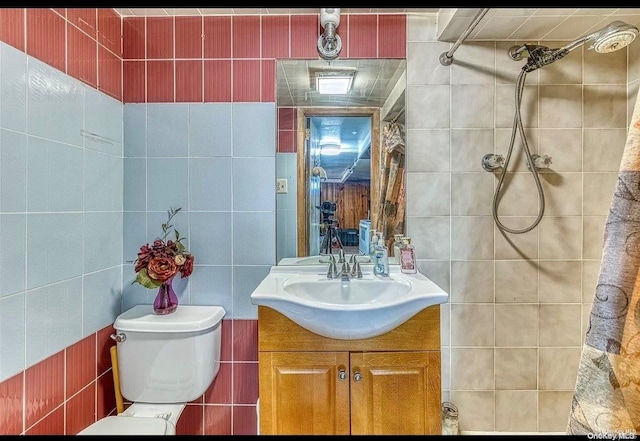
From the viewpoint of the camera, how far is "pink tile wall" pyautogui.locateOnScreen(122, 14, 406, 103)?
58.5 inches

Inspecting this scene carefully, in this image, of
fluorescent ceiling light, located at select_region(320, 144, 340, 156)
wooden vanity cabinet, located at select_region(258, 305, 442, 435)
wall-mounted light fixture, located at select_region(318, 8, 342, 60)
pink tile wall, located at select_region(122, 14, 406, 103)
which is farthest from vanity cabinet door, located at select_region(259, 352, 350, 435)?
wall-mounted light fixture, located at select_region(318, 8, 342, 60)

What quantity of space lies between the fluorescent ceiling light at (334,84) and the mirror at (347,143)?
0.02 m

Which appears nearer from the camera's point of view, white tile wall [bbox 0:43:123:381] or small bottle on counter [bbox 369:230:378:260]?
white tile wall [bbox 0:43:123:381]

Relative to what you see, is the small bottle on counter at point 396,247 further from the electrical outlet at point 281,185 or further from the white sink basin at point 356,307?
the electrical outlet at point 281,185

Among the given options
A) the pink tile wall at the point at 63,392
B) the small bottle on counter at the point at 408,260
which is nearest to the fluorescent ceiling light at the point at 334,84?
the small bottle on counter at the point at 408,260

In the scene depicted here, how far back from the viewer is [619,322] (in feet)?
1.65

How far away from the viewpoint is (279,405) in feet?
3.77

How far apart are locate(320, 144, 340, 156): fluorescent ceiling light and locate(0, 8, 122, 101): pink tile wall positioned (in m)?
0.98

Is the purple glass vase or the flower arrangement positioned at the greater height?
the flower arrangement

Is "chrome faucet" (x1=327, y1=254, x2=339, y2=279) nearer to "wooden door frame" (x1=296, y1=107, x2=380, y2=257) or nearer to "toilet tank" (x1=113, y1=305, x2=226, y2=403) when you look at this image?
"wooden door frame" (x1=296, y1=107, x2=380, y2=257)

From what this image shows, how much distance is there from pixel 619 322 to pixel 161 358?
144 cm

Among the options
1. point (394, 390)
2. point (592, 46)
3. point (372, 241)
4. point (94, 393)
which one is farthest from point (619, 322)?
point (94, 393)

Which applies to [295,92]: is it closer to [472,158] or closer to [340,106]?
[340,106]

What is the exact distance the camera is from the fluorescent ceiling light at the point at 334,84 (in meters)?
1.50
